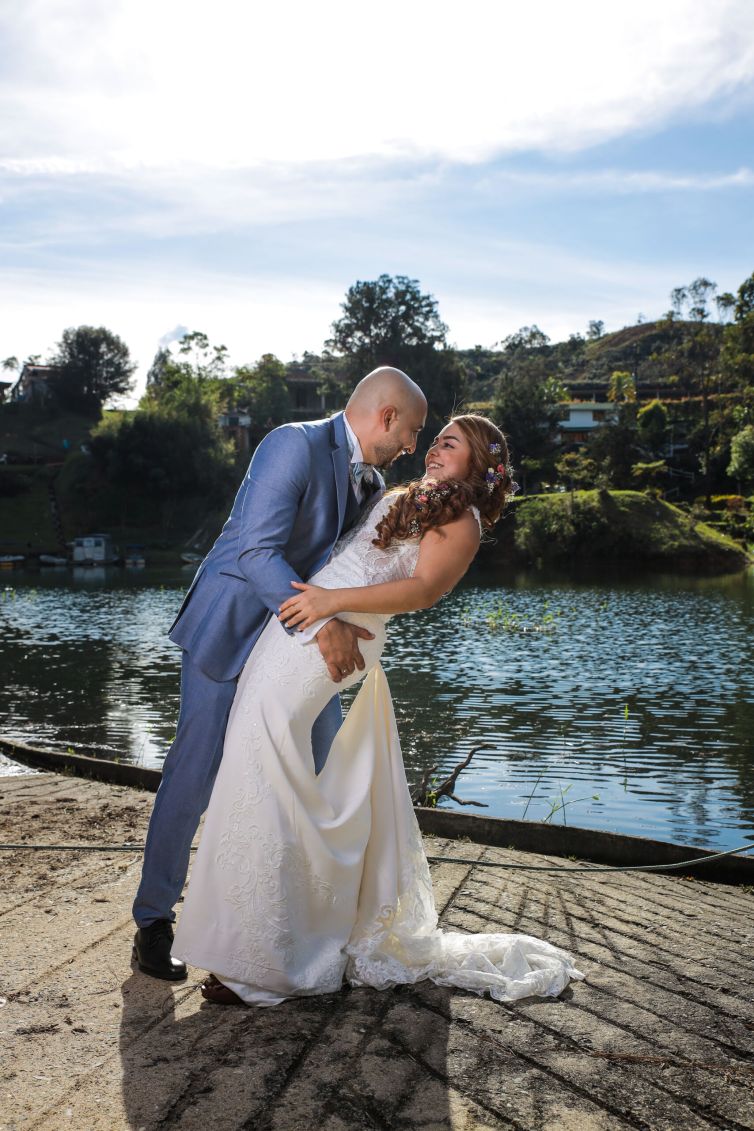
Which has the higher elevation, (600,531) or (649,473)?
(649,473)

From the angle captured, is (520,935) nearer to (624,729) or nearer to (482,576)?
(624,729)

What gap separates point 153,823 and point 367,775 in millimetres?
786

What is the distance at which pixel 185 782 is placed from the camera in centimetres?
369

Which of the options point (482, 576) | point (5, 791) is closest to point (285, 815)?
point (5, 791)

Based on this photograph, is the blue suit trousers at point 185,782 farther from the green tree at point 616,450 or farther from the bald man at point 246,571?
the green tree at point 616,450

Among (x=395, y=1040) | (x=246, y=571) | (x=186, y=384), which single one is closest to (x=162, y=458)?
(x=186, y=384)

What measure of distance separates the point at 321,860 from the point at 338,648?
702mm

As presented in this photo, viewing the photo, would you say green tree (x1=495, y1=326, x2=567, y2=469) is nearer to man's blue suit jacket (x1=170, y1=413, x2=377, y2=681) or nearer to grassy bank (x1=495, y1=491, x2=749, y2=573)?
grassy bank (x1=495, y1=491, x2=749, y2=573)

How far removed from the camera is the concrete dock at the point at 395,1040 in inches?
103

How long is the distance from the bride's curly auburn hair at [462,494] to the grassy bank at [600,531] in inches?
1893

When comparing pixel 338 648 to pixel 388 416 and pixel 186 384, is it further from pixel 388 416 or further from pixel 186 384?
pixel 186 384

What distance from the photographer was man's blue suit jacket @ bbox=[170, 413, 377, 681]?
3555 millimetres

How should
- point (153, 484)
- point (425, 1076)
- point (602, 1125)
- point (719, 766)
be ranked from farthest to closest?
point (153, 484)
point (719, 766)
point (425, 1076)
point (602, 1125)

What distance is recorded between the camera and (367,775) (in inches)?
144
